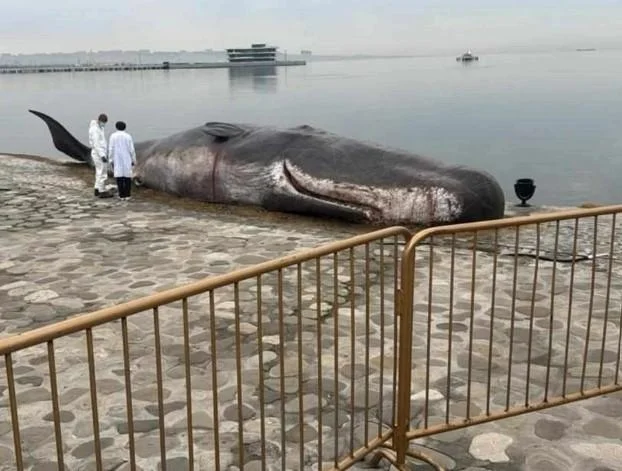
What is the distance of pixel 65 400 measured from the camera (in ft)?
16.0

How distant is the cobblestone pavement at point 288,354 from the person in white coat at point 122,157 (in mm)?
2670

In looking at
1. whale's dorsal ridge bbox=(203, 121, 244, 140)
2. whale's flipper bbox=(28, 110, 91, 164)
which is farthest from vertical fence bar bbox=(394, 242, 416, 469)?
whale's flipper bbox=(28, 110, 91, 164)

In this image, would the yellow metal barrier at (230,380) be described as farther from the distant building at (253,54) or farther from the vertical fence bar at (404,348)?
the distant building at (253,54)

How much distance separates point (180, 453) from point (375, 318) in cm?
272

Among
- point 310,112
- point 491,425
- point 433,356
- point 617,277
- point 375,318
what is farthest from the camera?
point 310,112

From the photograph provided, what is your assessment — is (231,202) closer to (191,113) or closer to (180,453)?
(180,453)

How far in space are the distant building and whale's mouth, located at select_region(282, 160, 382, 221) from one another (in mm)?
171414

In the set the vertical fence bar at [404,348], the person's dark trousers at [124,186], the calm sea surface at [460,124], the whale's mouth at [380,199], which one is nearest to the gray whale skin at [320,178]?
the whale's mouth at [380,199]

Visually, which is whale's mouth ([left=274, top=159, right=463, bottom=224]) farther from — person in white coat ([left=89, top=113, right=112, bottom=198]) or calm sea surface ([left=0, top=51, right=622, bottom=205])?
calm sea surface ([left=0, top=51, right=622, bottom=205])

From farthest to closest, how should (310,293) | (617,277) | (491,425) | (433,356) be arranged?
(617,277)
(310,293)
(433,356)
(491,425)

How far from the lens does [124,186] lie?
42.6 ft

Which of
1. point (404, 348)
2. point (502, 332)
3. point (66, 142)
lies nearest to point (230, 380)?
point (404, 348)

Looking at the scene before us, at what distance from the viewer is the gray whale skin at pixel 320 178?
35.3 ft

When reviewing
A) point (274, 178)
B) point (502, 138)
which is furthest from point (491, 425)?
point (502, 138)
